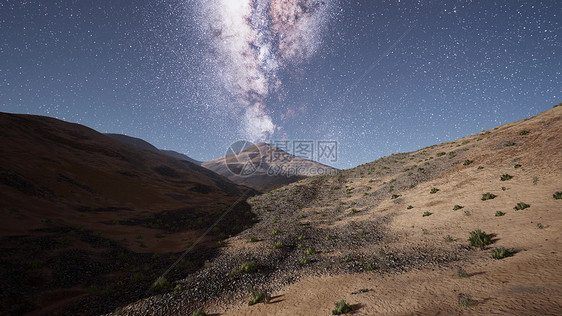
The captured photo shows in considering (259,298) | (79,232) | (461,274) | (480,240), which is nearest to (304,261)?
(259,298)

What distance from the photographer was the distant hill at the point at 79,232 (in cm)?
1046

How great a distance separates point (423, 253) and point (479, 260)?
247 cm

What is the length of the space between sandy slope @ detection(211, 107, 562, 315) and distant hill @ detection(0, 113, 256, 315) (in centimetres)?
794

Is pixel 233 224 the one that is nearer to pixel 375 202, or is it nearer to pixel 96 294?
pixel 96 294

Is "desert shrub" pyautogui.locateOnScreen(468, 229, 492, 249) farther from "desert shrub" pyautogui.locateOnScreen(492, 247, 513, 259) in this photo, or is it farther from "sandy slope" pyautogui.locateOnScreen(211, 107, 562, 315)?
"desert shrub" pyautogui.locateOnScreen(492, 247, 513, 259)

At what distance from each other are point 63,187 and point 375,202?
152ft

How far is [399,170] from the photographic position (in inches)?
1421

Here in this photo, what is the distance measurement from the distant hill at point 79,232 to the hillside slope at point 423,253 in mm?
3381

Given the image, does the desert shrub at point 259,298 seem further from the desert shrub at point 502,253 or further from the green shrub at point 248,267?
the desert shrub at point 502,253

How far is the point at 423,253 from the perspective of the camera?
11039mm

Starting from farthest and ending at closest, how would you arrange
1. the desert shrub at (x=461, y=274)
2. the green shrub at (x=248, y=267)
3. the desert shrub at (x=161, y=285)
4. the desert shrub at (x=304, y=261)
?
1. the desert shrub at (x=304, y=261)
2. the green shrub at (x=248, y=267)
3. the desert shrub at (x=161, y=285)
4. the desert shrub at (x=461, y=274)

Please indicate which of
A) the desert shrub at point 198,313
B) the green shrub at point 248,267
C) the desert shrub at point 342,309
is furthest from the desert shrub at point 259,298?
the desert shrub at point 342,309

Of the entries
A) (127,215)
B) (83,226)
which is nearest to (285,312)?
Answer: (83,226)

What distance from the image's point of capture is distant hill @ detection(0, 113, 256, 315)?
10.5 metres
